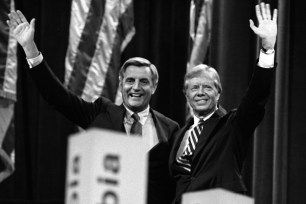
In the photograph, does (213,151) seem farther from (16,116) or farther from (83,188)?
(16,116)

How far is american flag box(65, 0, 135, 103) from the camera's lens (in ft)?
16.6

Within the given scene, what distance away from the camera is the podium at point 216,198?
1625 mm

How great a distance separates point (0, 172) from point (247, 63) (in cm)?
164

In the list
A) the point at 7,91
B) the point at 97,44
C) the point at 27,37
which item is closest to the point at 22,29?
the point at 27,37

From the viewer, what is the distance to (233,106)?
15.9ft

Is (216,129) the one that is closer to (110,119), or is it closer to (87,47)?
(110,119)

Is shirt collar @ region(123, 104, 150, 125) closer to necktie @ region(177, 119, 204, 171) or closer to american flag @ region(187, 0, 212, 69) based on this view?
necktie @ region(177, 119, 204, 171)

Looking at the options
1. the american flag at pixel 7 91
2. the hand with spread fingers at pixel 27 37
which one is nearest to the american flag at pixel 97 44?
the american flag at pixel 7 91

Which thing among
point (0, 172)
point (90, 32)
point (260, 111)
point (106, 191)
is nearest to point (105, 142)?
point (106, 191)

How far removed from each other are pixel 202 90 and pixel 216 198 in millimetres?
1578

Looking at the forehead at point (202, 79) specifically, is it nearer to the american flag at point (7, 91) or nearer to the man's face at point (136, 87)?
the man's face at point (136, 87)

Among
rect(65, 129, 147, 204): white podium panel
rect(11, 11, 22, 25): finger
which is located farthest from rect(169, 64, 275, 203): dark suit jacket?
rect(65, 129, 147, 204): white podium panel

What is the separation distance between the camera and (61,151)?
16.3 ft

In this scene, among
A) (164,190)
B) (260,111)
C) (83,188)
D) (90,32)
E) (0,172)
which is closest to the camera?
(83,188)
